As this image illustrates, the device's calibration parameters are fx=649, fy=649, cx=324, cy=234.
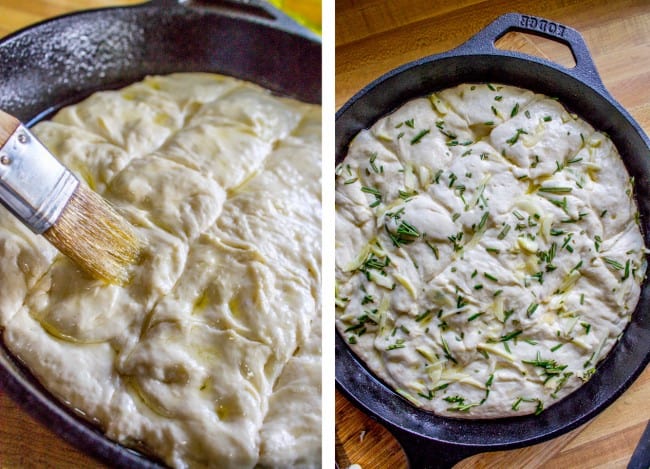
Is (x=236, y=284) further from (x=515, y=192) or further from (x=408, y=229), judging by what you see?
(x=515, y=192)

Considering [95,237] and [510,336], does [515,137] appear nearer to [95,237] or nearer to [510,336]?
[510,336]

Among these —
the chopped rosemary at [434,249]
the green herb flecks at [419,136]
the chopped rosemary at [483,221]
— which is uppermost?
the green herb flecks at [419,136]

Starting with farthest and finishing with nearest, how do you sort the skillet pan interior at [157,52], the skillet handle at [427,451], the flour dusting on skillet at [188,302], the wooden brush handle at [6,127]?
the skillet pan interior at [157,52]
the skillet handle at [427,451]
the flour dusting on skillet at [188,302]
the wooden brush handle at [6,127]

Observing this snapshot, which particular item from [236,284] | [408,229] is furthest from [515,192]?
[236,284]

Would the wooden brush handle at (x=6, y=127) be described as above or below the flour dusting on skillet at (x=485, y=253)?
above

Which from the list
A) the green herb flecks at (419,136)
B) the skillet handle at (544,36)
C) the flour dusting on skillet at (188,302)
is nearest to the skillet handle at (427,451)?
the flour dusting on skillet at (188,302)

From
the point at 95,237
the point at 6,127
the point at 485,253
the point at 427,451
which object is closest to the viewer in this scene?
the point at 6,127

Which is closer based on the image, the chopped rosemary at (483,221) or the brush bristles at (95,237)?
the brush bristles at (95,237)

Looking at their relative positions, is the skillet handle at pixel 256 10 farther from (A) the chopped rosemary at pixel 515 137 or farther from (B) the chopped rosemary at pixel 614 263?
(B) the chopped rosemary at pixel 614 263

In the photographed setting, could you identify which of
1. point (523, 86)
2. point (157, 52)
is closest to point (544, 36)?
point (523, 86)
